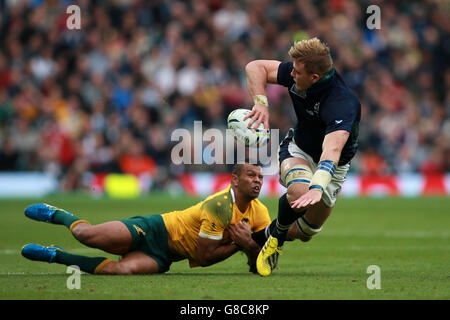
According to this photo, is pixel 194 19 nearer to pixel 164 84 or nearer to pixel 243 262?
pixel 164 84

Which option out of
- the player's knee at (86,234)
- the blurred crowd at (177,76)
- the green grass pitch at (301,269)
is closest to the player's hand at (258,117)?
the green grass pitch at (301,269)

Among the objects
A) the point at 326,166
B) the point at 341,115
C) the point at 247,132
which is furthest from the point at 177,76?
the point at 326,166

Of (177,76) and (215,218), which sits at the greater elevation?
(177,76)

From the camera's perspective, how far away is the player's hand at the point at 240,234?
7363 mm

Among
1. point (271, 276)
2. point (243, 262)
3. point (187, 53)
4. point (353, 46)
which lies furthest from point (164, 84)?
point (271, 276)

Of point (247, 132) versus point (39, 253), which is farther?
point (39, 253)

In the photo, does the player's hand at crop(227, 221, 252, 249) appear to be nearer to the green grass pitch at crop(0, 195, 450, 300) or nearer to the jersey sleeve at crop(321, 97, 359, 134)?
the green grass pitch at crop(0, 195, 450, 300)

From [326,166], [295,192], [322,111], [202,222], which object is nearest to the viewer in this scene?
[326,166]

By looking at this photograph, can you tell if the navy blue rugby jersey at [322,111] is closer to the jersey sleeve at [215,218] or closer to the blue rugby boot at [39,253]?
the jersey sleeve at [215,218]

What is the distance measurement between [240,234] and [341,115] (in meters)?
1.57

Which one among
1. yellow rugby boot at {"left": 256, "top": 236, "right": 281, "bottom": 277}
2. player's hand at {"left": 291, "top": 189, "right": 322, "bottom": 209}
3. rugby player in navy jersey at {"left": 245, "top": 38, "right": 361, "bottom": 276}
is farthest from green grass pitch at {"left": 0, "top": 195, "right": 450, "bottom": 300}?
player's hand at {"left": 291, "top": 189, "right": 322, "bottom": 209}

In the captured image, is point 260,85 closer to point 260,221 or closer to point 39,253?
point 260,221

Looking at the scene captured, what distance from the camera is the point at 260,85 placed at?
7281 millimetres

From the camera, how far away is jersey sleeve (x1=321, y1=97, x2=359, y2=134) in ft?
21.4
